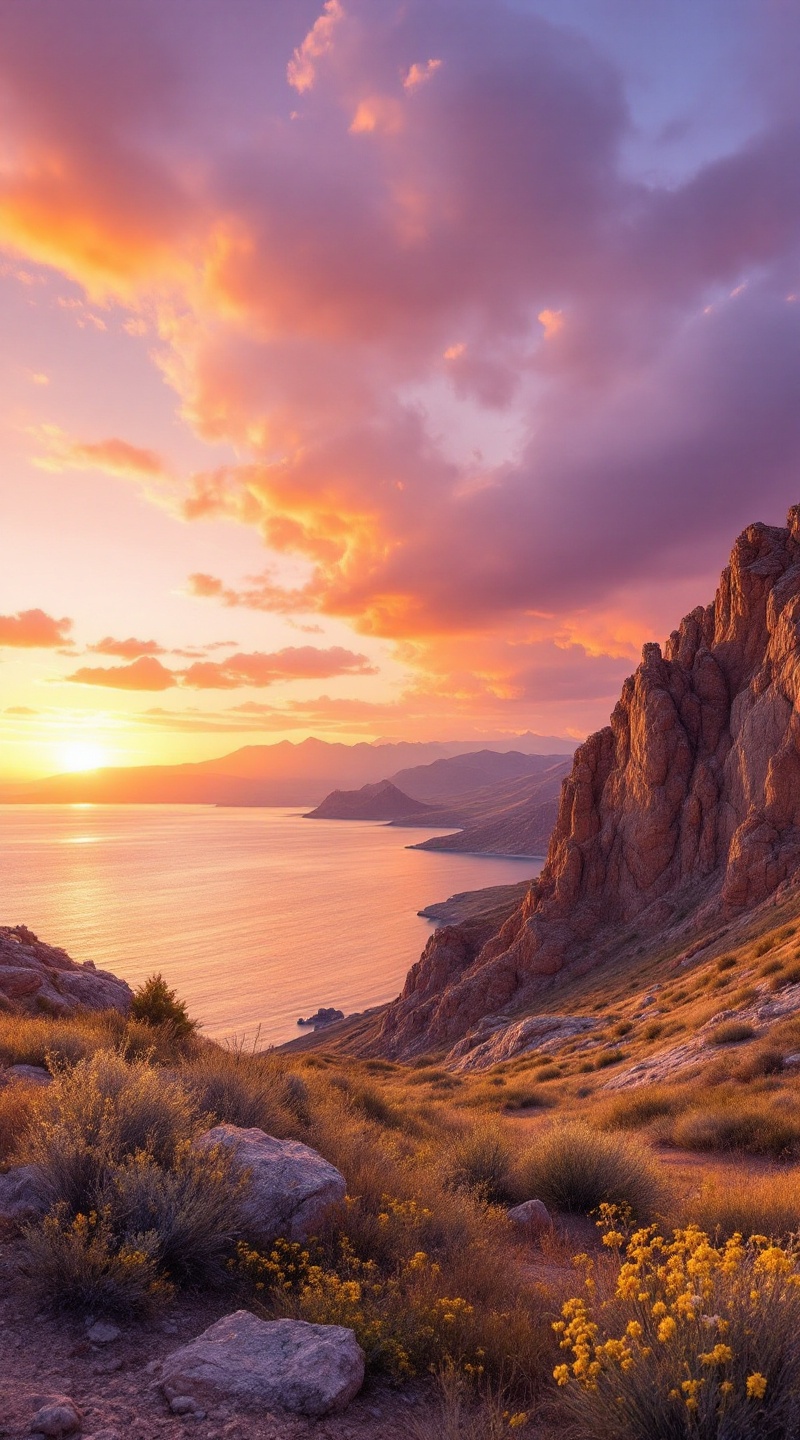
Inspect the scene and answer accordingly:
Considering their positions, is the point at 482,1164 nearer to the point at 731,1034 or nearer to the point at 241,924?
the point at 731,1034

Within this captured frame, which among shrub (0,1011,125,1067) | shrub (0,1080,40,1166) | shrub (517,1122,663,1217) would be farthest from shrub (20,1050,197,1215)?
shrub (517,1122,663,1217)

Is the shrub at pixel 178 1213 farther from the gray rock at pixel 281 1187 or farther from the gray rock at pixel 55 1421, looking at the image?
the gray rock at pixel 55 1421

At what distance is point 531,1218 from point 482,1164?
62.3 inches

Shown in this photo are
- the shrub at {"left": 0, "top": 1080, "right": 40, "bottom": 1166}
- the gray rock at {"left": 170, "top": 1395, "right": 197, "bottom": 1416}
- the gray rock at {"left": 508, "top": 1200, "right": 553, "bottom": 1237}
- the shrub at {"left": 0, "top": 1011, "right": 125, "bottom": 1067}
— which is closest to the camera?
the gray rock at {"left": 170, "top": 1395, "right": 197, "bottom": 1416}

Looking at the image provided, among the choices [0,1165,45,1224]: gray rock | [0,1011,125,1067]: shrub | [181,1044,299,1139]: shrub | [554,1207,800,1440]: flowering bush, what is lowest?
[0,1011,125,1067]: shrub

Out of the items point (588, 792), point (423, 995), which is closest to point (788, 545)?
point (588, 792)

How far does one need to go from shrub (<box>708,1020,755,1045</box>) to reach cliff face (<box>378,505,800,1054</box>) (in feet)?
77.0

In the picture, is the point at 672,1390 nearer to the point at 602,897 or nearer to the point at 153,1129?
the point at 153,1129

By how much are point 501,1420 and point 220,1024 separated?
2803 inches

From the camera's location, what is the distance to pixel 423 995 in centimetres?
6369

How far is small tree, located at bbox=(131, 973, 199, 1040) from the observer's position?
14.5 metres

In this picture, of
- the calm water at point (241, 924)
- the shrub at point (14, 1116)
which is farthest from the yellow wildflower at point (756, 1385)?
the calm water at point (241, 924)

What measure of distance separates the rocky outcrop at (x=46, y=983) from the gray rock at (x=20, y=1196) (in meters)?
11.2

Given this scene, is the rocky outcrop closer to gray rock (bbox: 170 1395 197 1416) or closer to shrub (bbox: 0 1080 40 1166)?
shrub (bbox: 0 1080 40 1166)
